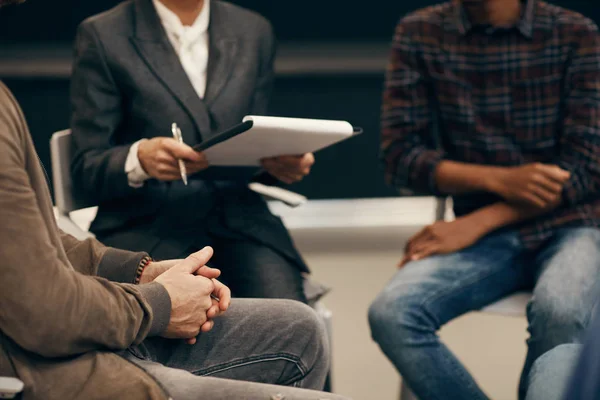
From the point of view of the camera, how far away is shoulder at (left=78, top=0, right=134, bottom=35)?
176 centimetres

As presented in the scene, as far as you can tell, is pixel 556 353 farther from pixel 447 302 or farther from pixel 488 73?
pixel 488 73

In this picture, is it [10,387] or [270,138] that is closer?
[10,387]

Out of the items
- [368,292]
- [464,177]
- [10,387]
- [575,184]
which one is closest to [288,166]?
[464,177]

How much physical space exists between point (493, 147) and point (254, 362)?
0.91m

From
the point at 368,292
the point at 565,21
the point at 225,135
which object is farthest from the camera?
the point at 368,292

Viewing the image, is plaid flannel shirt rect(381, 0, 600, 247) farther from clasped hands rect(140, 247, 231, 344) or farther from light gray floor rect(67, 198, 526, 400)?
clasped hands rect(140, 247, 231, 344)

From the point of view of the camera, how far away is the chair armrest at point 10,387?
3.18 ft

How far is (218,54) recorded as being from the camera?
1.81 meters

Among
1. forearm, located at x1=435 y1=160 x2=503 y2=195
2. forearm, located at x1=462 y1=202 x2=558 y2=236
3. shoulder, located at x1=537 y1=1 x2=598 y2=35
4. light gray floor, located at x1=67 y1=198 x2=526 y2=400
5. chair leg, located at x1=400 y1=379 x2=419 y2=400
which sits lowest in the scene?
light gray floor, located at x1=67 y1=198 x2=526 y2=400

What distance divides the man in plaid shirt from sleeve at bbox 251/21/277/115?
294 millimetres

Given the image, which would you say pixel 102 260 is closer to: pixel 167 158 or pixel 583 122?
pixel 167 158

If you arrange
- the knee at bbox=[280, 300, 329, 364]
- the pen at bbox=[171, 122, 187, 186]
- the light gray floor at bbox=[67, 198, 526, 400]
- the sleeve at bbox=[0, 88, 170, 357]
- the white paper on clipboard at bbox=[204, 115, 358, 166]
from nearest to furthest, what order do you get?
the sleeve at bbox=[0, 88, 170, 357] → the knee at bbox=[280, 300, 329, 364] → the white paper on clipboard at bbox=[204, 115, 358, 166] → the pen at bbox=[171, 122, 187, 186] → the light gray floor at bbox=[67, 198, 526, 400]

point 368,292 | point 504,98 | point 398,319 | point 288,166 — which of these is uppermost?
point 504,98

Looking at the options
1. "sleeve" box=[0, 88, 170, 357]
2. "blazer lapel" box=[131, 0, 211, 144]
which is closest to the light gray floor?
"blazer lapel" box=[131, 0, 211, 144]
